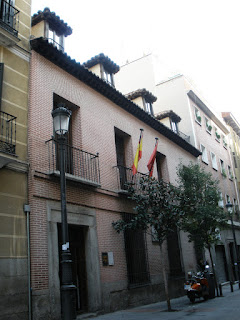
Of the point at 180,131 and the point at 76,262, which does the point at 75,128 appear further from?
the point at 180,131

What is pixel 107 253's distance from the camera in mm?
10266

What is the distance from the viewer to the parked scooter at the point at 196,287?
36.8ft

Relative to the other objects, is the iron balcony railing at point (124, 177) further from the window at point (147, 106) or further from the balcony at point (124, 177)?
the window at point (147, 106)

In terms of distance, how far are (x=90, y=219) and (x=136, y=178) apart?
11.2 feet

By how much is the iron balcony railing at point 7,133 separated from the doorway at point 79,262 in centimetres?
306

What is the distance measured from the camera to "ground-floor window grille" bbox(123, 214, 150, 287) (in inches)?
450

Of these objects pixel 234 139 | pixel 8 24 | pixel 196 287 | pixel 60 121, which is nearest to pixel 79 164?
pixel 60 121

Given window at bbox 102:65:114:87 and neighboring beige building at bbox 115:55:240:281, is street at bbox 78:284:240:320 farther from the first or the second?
neighboring beige building at bbox 115:55:240:281

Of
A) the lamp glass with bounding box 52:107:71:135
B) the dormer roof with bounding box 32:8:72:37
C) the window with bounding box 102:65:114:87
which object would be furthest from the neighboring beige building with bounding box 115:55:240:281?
the lamp glass with bounding box 52:107:71:135

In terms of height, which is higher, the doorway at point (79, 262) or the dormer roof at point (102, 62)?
the dormer roof at point (102, 62)

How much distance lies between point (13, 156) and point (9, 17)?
4051 mm

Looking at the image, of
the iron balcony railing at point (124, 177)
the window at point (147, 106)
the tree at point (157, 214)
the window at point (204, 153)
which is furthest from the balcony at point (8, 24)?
the window at point (204, 153)

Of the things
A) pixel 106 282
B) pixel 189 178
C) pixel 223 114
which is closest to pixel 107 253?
pixel 106 282

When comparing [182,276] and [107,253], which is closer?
[107,253]
